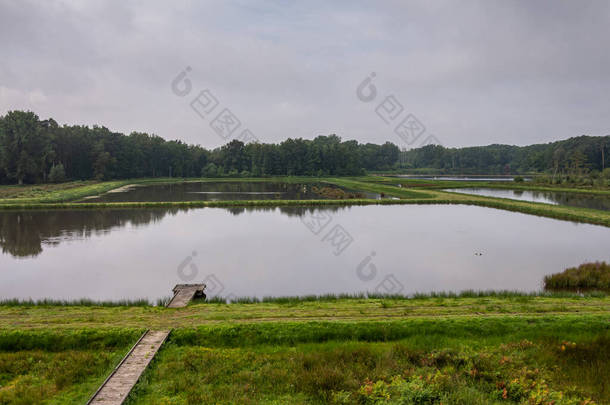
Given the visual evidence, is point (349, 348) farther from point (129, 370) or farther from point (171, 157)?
point (171, 157)

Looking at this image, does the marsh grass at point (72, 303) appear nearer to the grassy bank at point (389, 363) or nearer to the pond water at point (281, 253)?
the pond water at point (281, 253)

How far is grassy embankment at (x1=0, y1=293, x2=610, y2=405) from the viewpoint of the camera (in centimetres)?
781

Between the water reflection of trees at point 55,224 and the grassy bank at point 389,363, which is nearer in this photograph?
the grassy bank at point 389,363

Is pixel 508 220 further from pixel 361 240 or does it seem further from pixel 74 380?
pixel 74 380

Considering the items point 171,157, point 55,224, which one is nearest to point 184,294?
point 55,224

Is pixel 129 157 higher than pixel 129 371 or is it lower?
higher

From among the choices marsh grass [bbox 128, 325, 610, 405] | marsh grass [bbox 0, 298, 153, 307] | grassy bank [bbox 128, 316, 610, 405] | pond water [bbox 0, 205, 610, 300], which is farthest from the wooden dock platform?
marsh grass [bbox 128, 325, 610, 405]

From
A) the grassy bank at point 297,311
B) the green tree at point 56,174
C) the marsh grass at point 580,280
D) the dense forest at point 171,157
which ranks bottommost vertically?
the marsh grass at point 580,280

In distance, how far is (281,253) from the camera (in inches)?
850

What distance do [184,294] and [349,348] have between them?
24.7 feet

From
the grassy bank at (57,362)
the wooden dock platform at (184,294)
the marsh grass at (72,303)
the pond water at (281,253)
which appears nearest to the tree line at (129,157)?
the pond water at (281,253)

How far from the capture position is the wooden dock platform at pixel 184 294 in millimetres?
13622

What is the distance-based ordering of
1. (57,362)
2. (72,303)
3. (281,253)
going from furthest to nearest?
(281,253) < (72,303) < (57,362)

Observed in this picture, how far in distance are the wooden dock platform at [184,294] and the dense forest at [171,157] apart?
77656 millimetres
